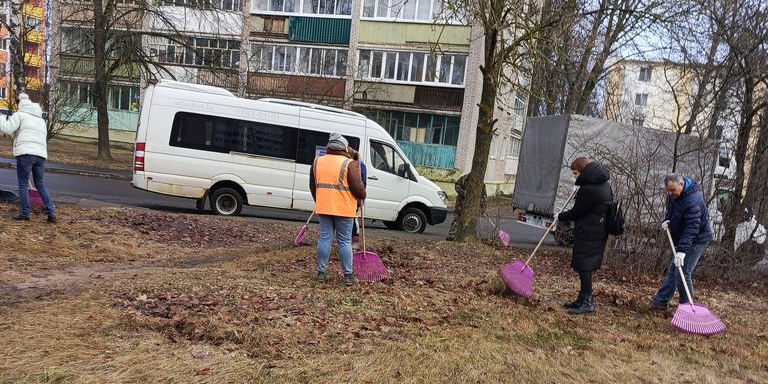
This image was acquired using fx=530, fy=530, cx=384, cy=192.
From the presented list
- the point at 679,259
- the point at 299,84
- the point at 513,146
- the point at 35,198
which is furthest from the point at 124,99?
the point at 679,259

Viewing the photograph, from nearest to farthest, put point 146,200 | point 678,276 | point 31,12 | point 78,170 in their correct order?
point 678,276, point 146,200, point 78,170, point 31,12

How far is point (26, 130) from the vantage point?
7273mm

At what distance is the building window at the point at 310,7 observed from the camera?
87.7ft

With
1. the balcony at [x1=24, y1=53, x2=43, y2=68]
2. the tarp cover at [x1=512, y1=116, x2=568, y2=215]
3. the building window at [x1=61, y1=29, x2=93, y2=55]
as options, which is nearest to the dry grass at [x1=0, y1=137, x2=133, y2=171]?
the balcony at [x1=24, y1=53, x2=43, y2=68]

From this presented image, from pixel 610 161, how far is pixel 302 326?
23.7ft

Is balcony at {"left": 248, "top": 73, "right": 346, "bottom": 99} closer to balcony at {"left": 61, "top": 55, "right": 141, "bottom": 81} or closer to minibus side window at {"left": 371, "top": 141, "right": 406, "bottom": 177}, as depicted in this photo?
balcony at {"left": 61, "top": 55, "right": 141, "bottom": 81}

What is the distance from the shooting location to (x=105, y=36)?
65.8 ft

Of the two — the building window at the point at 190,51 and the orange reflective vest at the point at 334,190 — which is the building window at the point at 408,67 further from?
the orange reflective vest at the point at 334,190

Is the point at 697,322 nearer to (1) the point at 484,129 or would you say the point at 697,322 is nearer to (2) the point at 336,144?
(2) the point at 336,144

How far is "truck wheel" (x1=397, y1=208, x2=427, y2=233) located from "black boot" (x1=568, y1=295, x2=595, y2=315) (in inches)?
282

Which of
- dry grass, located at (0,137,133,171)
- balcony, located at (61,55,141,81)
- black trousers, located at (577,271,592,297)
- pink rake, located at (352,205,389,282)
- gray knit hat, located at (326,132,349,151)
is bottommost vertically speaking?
dry grass, located at (0,137,133,171)

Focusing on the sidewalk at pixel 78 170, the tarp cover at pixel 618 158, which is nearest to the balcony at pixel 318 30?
the sidewalk at pixel 78 170

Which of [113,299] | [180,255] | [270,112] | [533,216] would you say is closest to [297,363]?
[113,299]

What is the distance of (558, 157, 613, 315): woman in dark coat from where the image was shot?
554 cm
